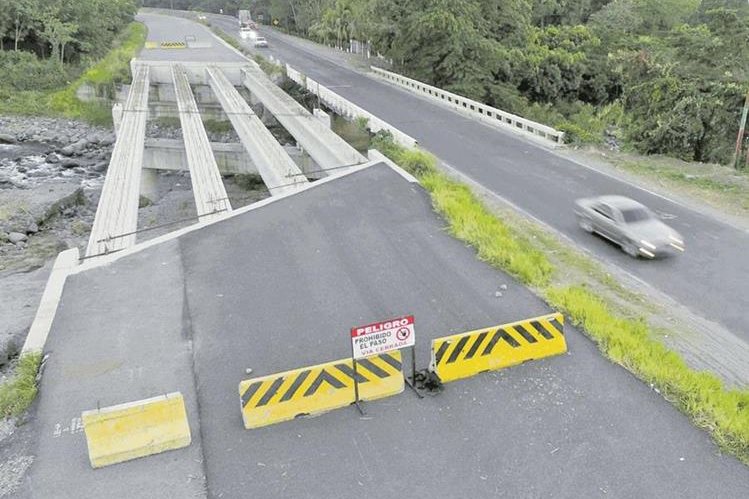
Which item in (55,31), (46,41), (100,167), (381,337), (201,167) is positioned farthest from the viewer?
(46,41)

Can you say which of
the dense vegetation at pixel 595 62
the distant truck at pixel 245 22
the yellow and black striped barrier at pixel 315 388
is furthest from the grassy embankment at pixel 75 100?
the distant truck at pixel 245 22

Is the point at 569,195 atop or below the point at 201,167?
atop

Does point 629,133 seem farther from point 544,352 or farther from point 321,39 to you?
point 321,39

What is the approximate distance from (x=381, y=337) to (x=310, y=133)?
1965 cm

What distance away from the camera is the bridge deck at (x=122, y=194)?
15766mm

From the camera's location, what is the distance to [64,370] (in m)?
10.2

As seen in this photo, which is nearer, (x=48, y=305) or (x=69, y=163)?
(x=48, y=305)

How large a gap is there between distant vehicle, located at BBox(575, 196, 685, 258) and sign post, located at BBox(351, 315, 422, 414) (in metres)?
8.71

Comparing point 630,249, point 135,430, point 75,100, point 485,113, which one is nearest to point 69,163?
point 75,100

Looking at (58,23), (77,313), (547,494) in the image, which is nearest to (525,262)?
(547,494)

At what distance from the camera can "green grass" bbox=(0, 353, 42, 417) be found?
9305 millimetres

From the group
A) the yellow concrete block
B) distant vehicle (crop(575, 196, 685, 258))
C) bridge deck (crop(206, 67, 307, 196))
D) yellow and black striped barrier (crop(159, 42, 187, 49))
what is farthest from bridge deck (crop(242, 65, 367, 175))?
yellow and black striped barrier (crop(159, 42, 187, 49))

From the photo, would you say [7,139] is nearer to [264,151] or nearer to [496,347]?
[264,151]

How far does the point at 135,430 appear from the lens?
825 cm
